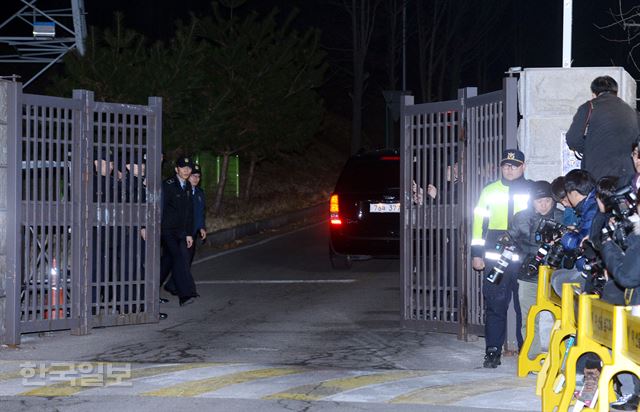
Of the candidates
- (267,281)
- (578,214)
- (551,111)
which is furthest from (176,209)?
(578,214)

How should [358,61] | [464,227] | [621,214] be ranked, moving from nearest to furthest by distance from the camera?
[621,214] < [464,227] < [358,61]

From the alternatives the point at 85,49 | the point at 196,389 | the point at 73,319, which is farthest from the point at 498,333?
the point at 85,49

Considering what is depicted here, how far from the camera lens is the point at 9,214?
11.1 m

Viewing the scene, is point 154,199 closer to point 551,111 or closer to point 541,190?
point 551,111

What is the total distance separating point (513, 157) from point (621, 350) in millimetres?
3475

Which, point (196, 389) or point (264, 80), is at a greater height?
point (264, 80)

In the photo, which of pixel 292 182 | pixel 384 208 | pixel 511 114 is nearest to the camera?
pixel 511 114

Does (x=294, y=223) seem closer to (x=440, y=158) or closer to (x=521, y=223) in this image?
(x=440, y=158)

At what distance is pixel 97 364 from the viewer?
1007 cm

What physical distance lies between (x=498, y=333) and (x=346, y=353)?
57.4 inches

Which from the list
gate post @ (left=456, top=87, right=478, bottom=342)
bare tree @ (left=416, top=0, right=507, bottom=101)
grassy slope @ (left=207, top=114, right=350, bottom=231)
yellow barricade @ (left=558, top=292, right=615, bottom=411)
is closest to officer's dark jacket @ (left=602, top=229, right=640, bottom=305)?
yellow barricade @ (left=558, top=292, right=615, bottom=411)

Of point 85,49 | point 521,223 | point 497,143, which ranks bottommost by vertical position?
point 521,223

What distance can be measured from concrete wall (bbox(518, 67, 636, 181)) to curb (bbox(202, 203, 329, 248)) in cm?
1207

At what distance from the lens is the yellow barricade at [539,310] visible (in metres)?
8.91
